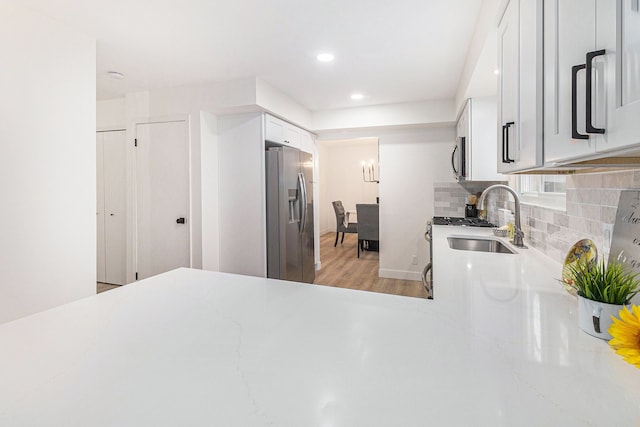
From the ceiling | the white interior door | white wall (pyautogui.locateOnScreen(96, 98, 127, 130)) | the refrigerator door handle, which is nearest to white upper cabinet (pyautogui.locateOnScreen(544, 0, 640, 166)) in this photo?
the ceiling

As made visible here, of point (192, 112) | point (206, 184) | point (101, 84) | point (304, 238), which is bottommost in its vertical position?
point (304, 238)

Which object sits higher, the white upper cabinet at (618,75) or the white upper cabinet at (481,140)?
the white upper cabinet at (481,140)

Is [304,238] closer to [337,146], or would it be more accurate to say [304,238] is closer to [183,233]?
[183,233]

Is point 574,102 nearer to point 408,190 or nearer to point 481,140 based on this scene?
point 481,140

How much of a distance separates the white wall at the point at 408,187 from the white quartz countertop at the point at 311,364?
3495 mm

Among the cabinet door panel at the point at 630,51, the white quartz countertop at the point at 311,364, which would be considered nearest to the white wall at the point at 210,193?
the white quartz countertop at the point at 311,364

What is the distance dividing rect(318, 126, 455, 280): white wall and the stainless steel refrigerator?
1.27 metres

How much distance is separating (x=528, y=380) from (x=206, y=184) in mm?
3430

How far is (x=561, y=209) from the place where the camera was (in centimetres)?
163

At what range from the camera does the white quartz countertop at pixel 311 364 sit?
0.51 m

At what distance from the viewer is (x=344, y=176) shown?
8.84 metres

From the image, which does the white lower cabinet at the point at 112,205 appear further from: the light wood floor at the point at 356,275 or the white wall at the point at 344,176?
the white wall at the point at 344,176

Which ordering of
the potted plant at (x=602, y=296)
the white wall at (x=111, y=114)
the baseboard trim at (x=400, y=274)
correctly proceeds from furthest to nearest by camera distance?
the baseboard trim at (x=400, y=274), the white wall at (x=111, y=114), the potted plant at (x=602, y=296)

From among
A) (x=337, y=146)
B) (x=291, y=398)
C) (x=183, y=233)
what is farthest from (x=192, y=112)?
(x=337, y=146)
